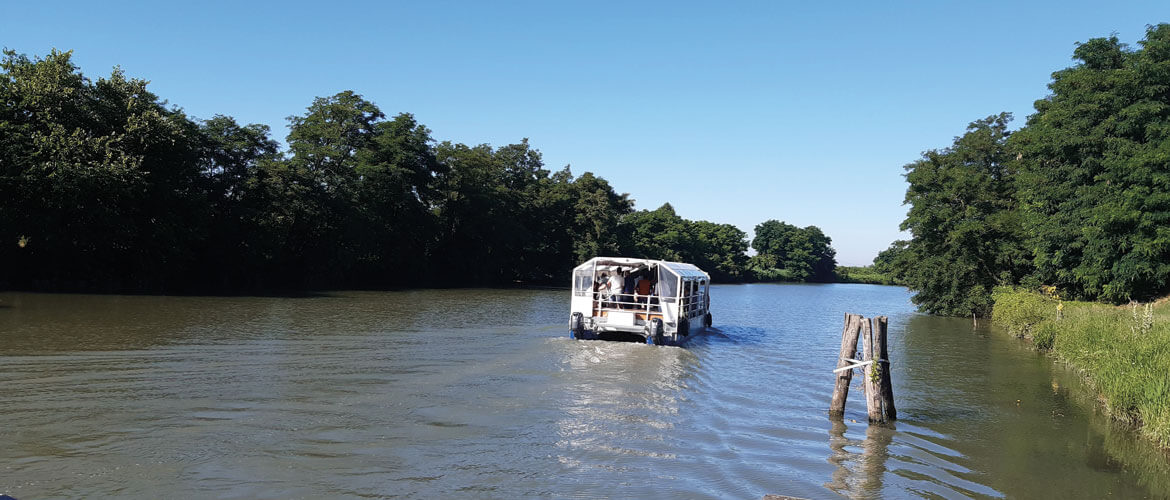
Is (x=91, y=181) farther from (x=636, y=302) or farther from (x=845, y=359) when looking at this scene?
(x=845, y=359)

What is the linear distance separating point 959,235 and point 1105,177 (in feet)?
24.1

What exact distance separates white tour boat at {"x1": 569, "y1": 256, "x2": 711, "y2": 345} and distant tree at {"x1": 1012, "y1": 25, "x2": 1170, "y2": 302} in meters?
20.6

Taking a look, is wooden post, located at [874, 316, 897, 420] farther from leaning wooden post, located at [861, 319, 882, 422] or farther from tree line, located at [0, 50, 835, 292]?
tree line, located at [0, 50, 835, 292]

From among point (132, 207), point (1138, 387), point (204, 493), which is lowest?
point (204, 493)

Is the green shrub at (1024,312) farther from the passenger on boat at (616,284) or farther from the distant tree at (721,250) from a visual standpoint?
the distant tree at (721,250)

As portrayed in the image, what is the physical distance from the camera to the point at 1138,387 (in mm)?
11266

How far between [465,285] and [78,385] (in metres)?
52.8

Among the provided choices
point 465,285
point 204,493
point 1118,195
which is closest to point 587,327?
point 204,493

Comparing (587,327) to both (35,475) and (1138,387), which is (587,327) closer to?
(1138,387)

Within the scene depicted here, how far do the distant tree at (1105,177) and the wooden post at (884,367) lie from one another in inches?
986

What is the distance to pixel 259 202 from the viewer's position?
46844 millimetres

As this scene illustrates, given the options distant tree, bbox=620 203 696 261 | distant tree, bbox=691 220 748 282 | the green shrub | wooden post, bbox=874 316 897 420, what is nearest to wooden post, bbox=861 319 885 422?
wooden post, bbox=874 316 897 420

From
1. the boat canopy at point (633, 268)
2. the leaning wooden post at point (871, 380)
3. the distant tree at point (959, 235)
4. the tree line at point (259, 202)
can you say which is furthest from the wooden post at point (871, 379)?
the tree line at point (259, 202)

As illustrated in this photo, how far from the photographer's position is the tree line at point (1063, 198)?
30.7 m
